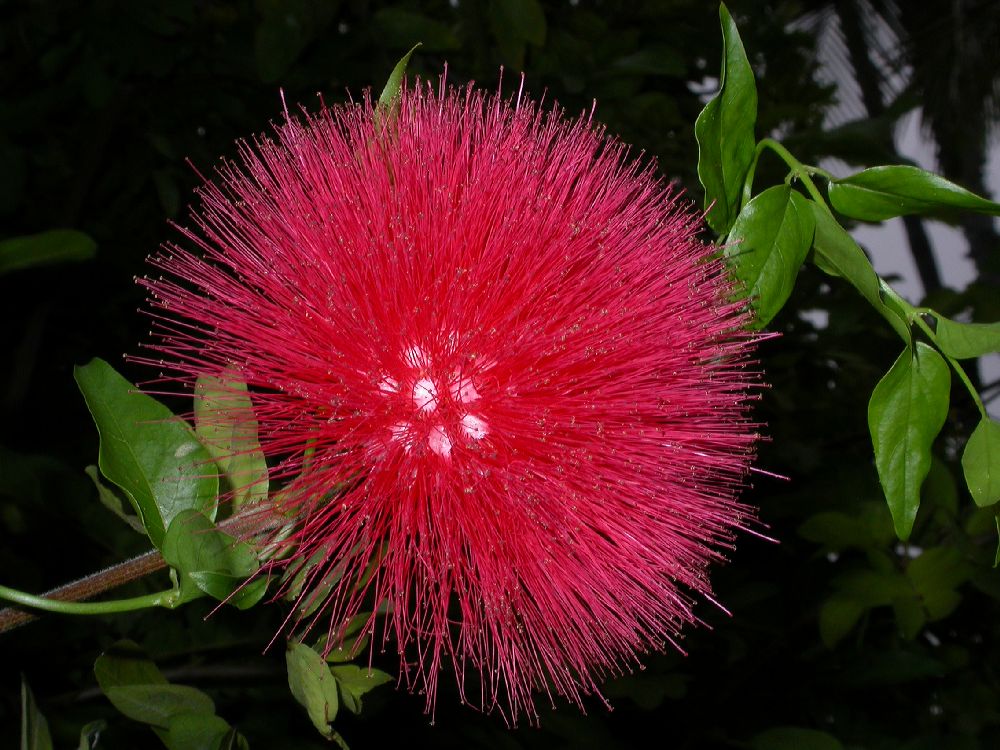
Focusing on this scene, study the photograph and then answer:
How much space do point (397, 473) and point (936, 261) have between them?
7170 millimetres

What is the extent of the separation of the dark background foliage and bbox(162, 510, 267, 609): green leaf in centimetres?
53

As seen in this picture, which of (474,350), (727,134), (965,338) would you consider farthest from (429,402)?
(965,338)

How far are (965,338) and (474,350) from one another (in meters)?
A: 0.39

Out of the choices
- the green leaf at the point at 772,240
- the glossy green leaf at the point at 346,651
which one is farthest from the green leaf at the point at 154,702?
the green leaf at the point at 772,240

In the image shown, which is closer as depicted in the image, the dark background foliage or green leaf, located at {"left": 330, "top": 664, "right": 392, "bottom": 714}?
green leaf, located at {"left": 330, "top": 664, "right": 392, "bottom": 714}

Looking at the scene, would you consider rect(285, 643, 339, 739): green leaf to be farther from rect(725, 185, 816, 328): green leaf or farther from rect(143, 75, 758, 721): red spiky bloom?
rect(725, 185, 816, 328): green leaf

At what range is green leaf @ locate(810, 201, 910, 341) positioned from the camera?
0.62m

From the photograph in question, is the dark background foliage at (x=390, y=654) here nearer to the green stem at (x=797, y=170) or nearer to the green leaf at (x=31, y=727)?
the green leaf at (x=31, y=727)

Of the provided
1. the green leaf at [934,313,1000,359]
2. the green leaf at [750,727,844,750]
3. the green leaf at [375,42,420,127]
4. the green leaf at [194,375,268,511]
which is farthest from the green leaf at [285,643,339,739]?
the green leaf at [750,727,844,750]

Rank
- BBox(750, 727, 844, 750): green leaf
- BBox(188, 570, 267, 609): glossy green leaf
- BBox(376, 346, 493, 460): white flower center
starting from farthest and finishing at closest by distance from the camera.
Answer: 1. BBox(750, 727, 844, 750): green leaf
2. BBox(376, 346, 493, 460): white flower center
3. BBox(188, 570, 267, 609): glossy green leaf

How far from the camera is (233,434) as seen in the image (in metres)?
0.65

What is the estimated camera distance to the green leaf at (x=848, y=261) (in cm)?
62

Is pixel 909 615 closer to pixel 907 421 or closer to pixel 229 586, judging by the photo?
pixel 907 421

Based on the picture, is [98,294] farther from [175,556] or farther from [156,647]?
[175,556]
